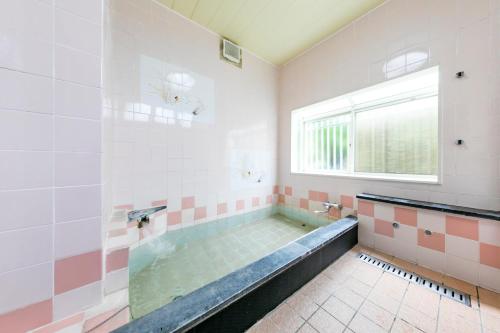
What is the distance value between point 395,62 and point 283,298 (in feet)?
5.34

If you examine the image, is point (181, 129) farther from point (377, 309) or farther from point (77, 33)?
point (377, 309)

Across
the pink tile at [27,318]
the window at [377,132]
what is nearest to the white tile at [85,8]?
the pink tile at [27,318]

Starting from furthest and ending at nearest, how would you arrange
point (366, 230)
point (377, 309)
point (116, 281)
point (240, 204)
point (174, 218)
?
point (240, 204)
point (174, 218)
point (366, 230)
point (377, 309)
point (116, 281)

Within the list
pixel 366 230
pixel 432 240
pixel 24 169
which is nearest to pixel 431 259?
pixel 432 240

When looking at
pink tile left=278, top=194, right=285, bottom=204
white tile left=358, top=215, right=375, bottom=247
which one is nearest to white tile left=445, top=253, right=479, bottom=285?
white tile left=358, top=215, right=375, bottom=247

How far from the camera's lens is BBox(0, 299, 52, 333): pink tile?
424mm

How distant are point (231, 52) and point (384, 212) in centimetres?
181

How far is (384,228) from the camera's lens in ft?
3.74

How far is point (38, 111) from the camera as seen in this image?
449 millimetres

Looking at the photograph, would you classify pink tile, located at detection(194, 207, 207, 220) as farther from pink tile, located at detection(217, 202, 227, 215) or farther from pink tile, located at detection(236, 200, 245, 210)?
pink tile, located at detection(236, 200, 245, 210)

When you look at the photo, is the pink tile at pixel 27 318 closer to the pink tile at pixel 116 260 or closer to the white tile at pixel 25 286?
the white tile at pixel 25 286

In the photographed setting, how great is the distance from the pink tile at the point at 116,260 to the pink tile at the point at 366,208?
1.44m

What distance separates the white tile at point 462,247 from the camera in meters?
0.85

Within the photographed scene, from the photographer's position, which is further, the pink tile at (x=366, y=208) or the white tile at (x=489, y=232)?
the pink tile at (x=366, y=208)
